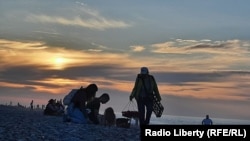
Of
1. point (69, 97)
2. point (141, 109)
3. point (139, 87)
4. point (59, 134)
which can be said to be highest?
point (139, 87)

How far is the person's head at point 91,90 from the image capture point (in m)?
25.6

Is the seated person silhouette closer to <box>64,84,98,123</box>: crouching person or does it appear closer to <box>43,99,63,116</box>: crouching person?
<box>64,84,98,123</box>: crouching person

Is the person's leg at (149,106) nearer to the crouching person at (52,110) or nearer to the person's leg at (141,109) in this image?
the person's leg at (141,109)

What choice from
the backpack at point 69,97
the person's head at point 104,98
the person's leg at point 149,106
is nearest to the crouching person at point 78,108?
the backpack at point 69,97

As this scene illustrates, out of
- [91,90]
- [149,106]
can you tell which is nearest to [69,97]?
[91,90]

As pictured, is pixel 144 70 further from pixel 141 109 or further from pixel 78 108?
pixel 78 108

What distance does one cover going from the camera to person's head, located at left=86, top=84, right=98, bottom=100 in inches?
1009

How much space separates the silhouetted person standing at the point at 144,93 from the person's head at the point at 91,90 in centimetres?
346

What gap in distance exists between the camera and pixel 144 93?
22.6 meters

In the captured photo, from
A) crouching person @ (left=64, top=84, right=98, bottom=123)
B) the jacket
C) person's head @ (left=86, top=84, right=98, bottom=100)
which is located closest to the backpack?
person's head @ (left=86, top=84, right=98, bottom=100)

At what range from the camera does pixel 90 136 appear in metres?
18.3

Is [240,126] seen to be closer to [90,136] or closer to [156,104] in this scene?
[90,136]

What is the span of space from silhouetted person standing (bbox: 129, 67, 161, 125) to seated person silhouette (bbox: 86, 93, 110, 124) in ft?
12.3

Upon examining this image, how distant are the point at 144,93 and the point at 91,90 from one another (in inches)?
167
